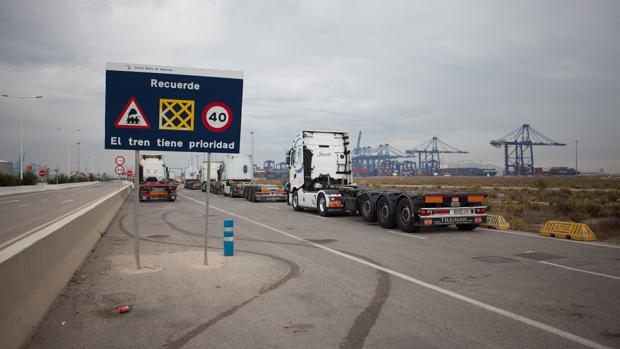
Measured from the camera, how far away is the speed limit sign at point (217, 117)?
815cm

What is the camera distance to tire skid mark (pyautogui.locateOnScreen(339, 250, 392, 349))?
173 inches

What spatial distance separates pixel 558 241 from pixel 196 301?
942cm

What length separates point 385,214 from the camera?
14.1m

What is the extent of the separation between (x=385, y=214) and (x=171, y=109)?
26.8ft

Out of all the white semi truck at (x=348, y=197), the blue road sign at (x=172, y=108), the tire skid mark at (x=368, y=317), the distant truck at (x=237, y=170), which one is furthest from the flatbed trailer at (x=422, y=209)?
the distant truck at (x=237, y=170)

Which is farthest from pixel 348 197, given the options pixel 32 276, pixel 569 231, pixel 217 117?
pixel 32 276

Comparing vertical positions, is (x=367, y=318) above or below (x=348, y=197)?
below

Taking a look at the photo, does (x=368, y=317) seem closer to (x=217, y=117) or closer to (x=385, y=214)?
(x=217, y=117)

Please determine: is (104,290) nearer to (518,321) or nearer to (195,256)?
(195,256)

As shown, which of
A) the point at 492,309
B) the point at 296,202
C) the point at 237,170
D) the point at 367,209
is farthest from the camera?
the point at 237,170

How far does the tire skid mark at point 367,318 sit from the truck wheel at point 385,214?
6741 millimetres

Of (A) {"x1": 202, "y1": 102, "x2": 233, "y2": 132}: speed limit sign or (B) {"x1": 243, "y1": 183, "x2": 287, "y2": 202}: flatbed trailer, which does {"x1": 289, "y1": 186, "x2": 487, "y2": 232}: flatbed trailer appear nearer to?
(A) {"x1": 202, "y1": 102, "x2": 233, "y2": 132}: speed limit sign

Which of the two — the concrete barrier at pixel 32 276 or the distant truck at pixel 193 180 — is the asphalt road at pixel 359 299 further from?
the distant truck at pixel 193 180

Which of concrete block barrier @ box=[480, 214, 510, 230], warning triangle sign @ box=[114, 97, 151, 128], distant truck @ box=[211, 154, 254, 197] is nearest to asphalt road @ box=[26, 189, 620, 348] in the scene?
warning triangle sign @ box=[114, 97, 151, 128]
